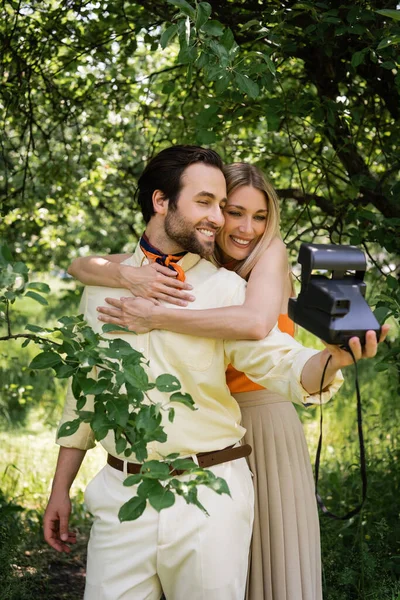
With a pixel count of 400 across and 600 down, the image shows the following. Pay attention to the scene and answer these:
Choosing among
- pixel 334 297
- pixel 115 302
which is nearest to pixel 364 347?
pixel 334 297

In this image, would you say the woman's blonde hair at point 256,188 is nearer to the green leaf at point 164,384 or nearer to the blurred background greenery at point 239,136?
the blurred background greenery at point 239,136

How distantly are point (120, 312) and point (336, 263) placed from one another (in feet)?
2.87

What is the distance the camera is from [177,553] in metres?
2.25

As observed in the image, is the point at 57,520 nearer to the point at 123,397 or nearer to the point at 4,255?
the point at 123,397

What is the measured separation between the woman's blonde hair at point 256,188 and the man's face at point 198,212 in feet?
1.31

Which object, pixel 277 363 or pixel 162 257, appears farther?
pixel 162 257

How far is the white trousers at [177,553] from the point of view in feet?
7.38

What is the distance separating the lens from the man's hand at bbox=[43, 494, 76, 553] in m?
2.64

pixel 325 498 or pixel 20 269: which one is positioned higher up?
pixel 20 269

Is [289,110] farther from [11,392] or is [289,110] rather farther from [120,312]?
[11,392]

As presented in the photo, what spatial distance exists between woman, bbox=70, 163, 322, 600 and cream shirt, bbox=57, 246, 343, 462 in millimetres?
80

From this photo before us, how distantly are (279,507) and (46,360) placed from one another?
4.50 ft

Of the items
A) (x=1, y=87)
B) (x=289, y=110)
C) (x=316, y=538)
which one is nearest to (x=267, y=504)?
(x=316, y=538)

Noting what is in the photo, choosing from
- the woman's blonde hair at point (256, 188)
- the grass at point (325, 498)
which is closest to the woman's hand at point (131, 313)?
the grass at point (325, 498)
